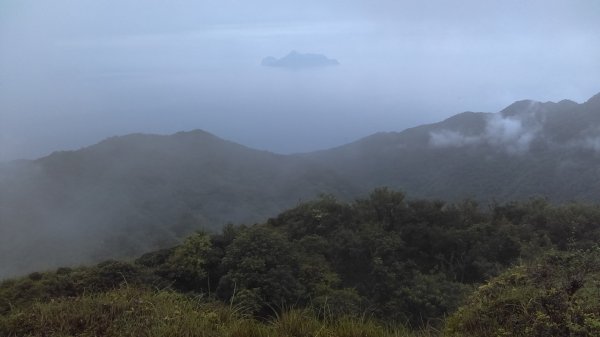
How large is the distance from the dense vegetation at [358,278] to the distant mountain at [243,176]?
29558mm

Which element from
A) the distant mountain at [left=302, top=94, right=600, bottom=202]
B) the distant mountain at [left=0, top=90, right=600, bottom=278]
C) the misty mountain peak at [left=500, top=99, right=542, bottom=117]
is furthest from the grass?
the misty mountain peak at [left=500, top=99, right=542, bottom=117]

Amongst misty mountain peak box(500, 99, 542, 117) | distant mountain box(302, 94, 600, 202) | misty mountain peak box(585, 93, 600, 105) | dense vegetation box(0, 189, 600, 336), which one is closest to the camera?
dense vegetation box(0, 189, 600, 336)

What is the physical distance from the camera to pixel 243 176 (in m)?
82.5

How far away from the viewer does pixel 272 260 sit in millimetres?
15391

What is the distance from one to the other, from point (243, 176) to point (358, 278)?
212 ft

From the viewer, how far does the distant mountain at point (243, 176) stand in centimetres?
5369

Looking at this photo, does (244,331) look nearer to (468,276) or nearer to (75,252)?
(468,276)

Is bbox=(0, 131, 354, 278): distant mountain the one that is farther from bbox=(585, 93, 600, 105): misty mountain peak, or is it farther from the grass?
the grass

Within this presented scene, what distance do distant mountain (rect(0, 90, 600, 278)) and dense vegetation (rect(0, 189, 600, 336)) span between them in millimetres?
29558

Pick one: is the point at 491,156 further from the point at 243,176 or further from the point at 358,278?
the point at 358,278

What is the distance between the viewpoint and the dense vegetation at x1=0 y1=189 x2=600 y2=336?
418cm

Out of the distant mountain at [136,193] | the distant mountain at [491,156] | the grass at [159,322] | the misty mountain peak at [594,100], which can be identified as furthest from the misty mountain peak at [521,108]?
the grass at [159,322]

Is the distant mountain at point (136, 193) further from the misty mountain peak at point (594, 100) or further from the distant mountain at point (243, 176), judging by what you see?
the misty mountain peak at point (594, 100)

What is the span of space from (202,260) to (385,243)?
7.11 m
